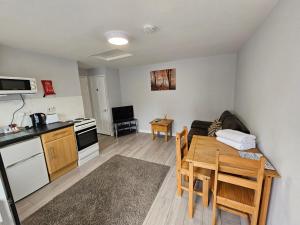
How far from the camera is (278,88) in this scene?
1.24 meters

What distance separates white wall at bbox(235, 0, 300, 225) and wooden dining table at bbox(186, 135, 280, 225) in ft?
0.23

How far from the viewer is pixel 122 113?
4562 mm

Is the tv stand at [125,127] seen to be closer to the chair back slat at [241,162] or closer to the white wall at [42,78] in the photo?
the white wall at [42,78]

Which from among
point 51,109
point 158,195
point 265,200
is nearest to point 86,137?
point 51,109

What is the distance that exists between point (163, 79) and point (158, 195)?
3.14 meters

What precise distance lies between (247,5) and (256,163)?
1539mm

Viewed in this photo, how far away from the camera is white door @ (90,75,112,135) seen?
4.44 meters

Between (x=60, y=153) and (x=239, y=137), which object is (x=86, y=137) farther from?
(x=239, y=137)

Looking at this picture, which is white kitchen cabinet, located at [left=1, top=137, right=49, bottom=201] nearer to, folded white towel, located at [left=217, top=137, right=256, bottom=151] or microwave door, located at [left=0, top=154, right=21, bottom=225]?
microwave door, located at [left=0, top=154, right=21, bottom=225]

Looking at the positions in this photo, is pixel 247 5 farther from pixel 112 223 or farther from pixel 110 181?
pixel 110 181

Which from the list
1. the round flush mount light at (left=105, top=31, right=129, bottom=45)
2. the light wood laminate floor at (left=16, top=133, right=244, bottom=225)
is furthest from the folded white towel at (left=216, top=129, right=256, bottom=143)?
the round flush mount light at (left=105, top=31, right=129, bottom=45)

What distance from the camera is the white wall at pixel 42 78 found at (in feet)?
7.16

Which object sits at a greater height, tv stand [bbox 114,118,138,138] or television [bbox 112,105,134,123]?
television [bbox 112,105,134,123]

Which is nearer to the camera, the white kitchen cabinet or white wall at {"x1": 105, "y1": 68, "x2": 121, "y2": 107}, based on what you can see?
the white kitchen cabinet
